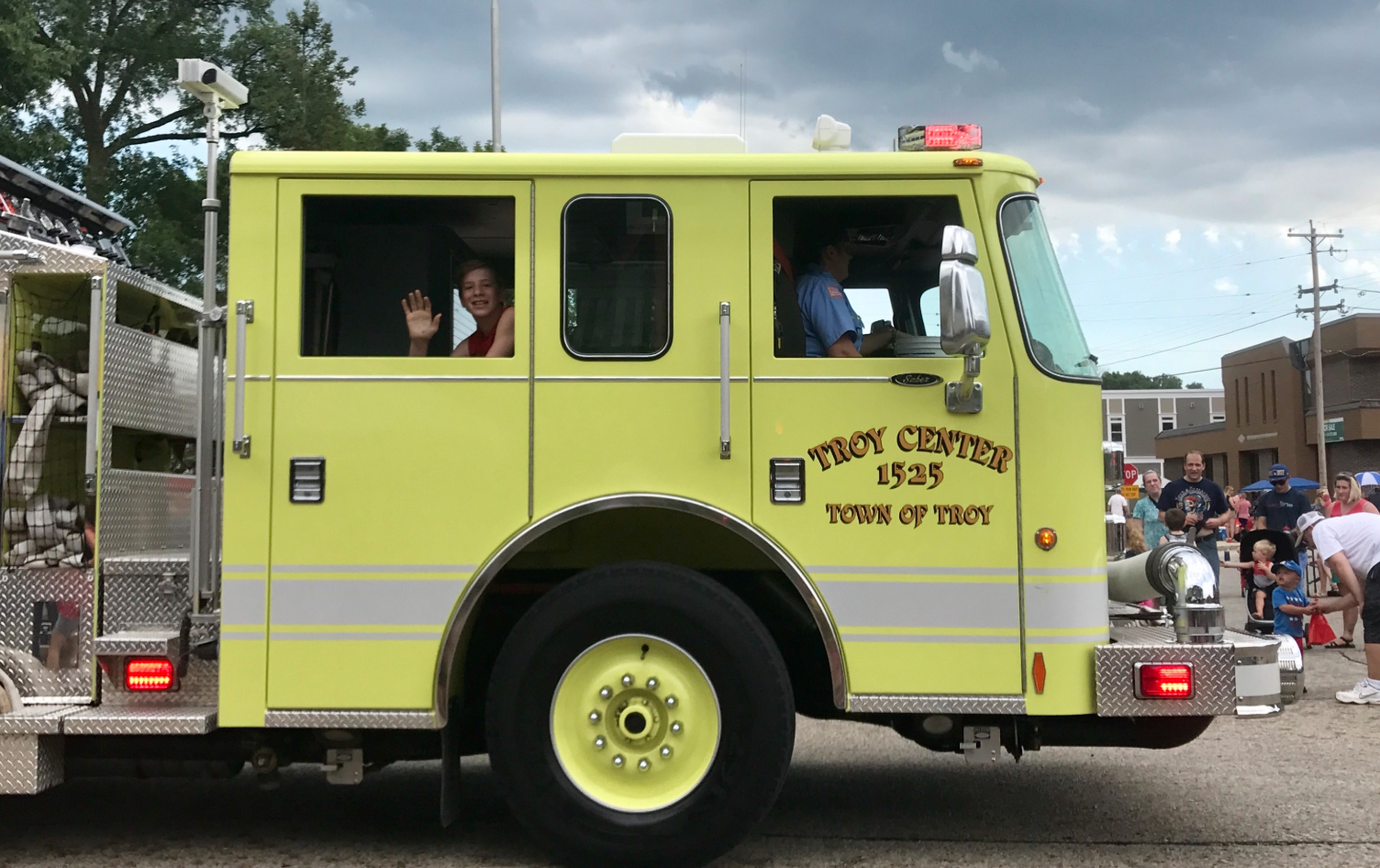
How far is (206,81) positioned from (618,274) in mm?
1882

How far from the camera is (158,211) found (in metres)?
17.2

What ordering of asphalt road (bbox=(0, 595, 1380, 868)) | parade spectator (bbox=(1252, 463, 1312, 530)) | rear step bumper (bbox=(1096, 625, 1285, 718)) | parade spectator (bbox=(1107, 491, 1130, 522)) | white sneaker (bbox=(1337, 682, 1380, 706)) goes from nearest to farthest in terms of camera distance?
rear step bumper (bbox=(1096, 625, 1285, 718)) < asphalt road (bbox=(0, 595, 1380, 868)) < parade spectator (bbox=(1107, 491, 1130, 522)) < white sneaker (bbox=(1337, 682, 1380, 706)) < parade spectator (bbox=(1252, 463, 1312, 530))

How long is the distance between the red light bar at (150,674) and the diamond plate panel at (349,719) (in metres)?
0.43

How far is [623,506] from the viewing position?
4617 millimetres

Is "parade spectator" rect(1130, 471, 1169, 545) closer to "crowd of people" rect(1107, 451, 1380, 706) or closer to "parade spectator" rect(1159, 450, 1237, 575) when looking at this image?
"crowd of people" rect(1107, 451, 1380, 706)

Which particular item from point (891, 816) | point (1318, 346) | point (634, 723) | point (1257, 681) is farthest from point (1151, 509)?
point (1318, 346)

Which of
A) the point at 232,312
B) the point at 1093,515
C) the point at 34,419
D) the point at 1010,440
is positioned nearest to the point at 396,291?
the point at 232,312

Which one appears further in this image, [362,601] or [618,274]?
[618,274]

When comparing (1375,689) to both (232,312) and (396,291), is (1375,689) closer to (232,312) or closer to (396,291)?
(396,291)

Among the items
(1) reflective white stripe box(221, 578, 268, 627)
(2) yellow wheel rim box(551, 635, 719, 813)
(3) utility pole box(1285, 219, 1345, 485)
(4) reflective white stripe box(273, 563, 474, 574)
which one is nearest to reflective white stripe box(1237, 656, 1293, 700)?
(2) yellow wheel rim box(551, 635, 719, 813)

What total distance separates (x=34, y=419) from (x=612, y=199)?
98.3 inches

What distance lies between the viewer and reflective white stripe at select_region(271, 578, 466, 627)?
4613 millimetres

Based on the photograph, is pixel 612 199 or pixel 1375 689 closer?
pixel 612 199

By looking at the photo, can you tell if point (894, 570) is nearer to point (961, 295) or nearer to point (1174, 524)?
point (961, 295)
